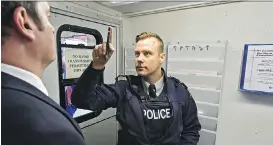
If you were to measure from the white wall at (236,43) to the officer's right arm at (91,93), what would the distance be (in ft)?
3.12

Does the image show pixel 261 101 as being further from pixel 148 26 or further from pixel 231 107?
pixel 148 26

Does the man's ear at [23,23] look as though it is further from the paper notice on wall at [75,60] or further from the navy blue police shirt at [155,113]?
the paper notice on wall at [75,60]

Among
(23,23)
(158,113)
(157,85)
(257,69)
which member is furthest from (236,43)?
(23,23)

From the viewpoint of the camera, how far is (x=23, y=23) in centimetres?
41

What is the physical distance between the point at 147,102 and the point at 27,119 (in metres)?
0.84

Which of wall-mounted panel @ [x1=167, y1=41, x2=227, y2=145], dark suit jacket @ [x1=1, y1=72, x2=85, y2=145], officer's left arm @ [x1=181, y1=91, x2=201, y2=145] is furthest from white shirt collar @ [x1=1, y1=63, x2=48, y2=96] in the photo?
wall-mounted panel @ [x1=167, y1=41, x2=227, y2=145]

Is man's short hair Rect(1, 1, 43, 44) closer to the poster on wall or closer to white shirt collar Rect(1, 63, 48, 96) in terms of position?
white shirt collar Rect(1, 63, 48, 96)

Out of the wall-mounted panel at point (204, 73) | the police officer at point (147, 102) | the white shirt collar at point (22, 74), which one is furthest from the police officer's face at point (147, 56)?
the white shirt collar at point (22, 74)

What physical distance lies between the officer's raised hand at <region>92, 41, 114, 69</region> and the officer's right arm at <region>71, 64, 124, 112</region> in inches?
1.1

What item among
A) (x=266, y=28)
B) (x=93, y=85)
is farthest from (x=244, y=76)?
(x=93, y=85)

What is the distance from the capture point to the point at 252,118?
4.50 feet

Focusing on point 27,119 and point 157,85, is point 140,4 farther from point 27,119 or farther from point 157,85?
point 27,119

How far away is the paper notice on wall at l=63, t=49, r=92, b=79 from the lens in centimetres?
145

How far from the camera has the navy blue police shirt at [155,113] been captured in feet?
3.68
